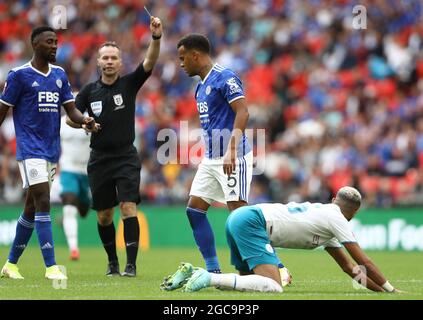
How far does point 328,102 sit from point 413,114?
2.16m

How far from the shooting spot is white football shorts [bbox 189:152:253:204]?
10.4 metres

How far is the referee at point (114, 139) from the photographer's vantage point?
1152 centimetres

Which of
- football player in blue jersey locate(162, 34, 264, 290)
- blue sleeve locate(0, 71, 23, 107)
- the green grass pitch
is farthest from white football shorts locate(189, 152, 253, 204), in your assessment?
blue sleeve locate(0, 71, 23, 107)

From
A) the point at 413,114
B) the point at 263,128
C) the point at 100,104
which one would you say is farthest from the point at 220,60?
the point at 100,104

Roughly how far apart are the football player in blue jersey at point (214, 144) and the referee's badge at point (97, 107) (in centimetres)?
→ 142

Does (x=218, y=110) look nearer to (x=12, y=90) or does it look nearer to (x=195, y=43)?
(x=195, y=43)

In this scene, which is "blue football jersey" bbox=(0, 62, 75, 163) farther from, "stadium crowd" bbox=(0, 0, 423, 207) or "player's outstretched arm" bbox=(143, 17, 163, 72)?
"stadium crowd" bbox=(0, 0, 423, 207)

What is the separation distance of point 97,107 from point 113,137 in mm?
401

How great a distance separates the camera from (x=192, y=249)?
18875 mm

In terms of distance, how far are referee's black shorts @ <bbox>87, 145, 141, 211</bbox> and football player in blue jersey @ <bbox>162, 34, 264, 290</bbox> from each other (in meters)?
1.07

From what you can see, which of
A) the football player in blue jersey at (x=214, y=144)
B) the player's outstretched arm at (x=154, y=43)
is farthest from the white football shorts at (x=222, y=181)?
the player's outstretched arm at (x=154, y=43)

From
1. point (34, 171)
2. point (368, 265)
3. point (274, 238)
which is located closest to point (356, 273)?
point (368, 265)

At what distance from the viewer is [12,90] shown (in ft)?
34.5
